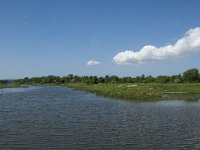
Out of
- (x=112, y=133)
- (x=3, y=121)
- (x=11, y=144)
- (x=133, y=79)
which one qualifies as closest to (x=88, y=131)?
(x=112, y=133)

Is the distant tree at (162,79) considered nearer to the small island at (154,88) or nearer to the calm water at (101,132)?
the small island at (154,88)

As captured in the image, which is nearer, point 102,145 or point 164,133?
point 102,145

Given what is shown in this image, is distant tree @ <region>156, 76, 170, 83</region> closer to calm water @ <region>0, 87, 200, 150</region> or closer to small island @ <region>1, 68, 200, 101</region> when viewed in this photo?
small island @ <region>1, 68, 200, 101</region>

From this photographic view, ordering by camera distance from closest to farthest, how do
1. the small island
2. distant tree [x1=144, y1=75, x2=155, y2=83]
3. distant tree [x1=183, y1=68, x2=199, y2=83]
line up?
1. the small island
2. distant tree [x1=183, y1=68, x2=199, y2=83]
3. distant tree [x1=144, y1=75, x2=155, y2=83]

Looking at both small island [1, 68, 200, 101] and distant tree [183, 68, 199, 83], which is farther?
distant tree [183, 68, 199, 83]

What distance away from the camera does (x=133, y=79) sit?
627 feet

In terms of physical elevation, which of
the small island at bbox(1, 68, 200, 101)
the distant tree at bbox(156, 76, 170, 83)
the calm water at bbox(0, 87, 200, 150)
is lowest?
the calm water at bbox(0, 87, 200, 150)

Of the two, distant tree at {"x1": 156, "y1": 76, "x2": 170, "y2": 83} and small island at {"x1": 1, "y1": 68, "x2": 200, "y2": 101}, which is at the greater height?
distant tree at {"x1": 156, "y1": 76, "x2": 170, "y2": 83}

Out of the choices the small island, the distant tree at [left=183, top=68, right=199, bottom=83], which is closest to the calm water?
the small island

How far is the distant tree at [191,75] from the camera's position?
14650 cm

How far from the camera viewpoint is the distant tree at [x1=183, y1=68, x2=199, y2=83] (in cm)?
14650

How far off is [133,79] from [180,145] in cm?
16709

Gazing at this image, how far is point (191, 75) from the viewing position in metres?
147

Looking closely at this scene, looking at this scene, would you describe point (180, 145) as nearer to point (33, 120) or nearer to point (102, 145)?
point (102, 145)
